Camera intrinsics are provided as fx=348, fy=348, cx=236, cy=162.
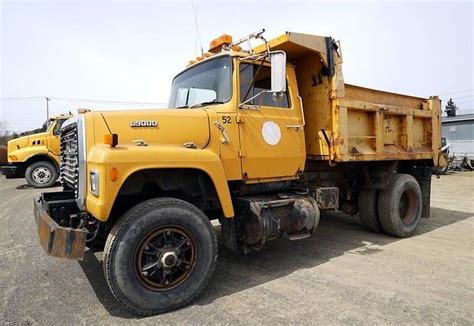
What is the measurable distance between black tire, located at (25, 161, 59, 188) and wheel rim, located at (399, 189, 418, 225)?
11.9m

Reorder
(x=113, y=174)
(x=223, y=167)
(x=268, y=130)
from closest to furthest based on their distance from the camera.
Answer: (x=113, y=174), (x=223, y=167), (x=268, y=130)

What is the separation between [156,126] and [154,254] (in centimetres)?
→ 132

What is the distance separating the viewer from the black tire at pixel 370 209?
237 inches

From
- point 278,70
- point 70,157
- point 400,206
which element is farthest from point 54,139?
point 400,206

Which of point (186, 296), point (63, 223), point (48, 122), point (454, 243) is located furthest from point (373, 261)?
point (48, 122)

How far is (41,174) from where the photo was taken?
42.3 feet

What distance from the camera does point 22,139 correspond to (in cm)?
1304

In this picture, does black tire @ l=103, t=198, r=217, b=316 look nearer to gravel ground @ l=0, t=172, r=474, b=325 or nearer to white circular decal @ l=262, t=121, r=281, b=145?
gravel ground @ l=0, t=172, r=474, b=325

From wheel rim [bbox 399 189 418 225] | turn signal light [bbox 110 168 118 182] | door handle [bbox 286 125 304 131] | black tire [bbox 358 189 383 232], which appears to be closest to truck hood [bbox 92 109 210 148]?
turn signal light [bbox 110 168 118 182]

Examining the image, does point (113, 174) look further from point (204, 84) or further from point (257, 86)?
point (257, 86)

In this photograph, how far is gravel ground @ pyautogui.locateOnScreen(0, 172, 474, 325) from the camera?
3.10 metres

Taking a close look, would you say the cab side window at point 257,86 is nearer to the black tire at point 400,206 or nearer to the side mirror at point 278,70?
the side mirror at point 278,70

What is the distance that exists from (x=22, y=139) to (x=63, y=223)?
1112 centimetres

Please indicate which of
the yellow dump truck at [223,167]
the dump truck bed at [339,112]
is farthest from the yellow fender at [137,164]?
the dump truck bed at [339,112]
